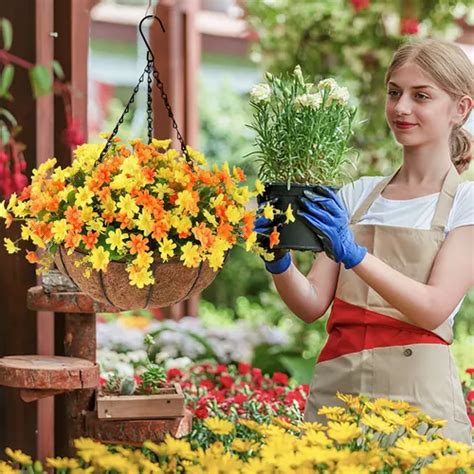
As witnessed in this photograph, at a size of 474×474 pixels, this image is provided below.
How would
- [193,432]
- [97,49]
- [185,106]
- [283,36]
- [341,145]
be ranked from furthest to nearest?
[97,49]
[185,106]
[283,36]
[193,432]
[341,145]

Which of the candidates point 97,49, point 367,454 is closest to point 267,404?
point 367,454

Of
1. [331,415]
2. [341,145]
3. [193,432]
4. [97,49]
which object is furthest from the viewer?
[97,49]

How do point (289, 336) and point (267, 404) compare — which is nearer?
point (267, 404)

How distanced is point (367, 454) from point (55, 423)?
185 centimetres

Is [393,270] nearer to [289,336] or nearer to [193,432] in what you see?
[193,432]

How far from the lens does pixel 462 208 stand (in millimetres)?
2766

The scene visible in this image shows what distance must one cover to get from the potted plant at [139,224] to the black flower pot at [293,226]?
0.35ft

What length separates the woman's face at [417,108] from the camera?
275 cm

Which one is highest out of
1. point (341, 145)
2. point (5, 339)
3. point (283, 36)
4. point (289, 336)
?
point (283, 36)

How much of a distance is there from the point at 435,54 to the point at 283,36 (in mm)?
4430

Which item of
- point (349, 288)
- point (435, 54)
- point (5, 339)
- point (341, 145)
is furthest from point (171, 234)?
point (5, 339)

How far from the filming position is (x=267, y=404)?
12.0ft

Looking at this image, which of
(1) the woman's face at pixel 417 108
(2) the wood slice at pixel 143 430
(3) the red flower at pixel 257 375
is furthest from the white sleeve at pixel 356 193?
(3) the red flower at pixel 257 375

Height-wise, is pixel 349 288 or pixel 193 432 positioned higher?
pixel 349 288
